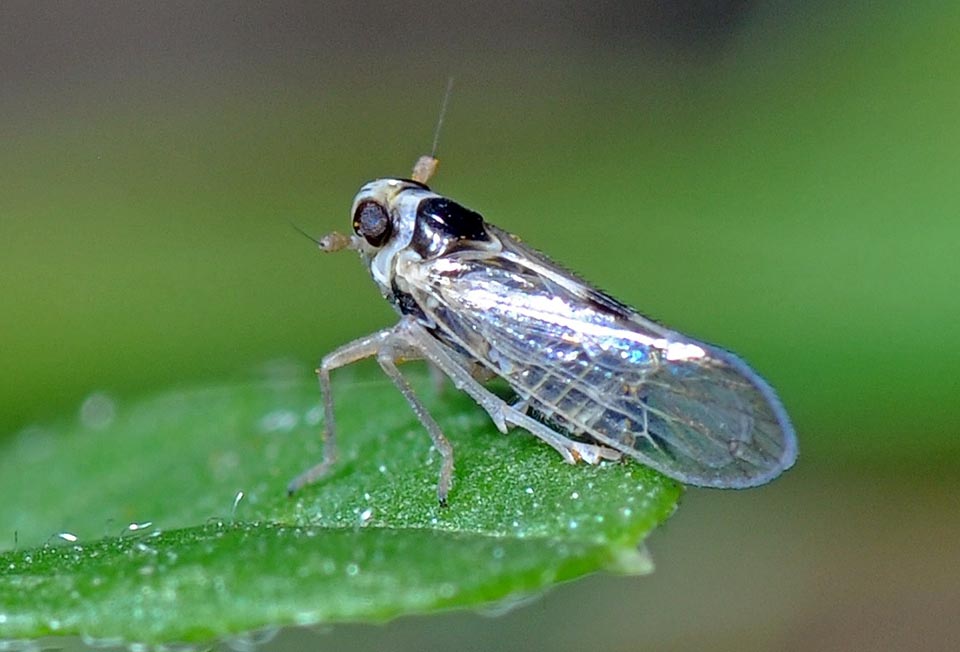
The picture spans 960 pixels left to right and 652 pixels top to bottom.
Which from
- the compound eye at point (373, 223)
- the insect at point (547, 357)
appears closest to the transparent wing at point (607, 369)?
the insect at point (547, 357)

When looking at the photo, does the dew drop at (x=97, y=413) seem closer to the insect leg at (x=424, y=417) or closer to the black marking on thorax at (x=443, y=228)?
the insect leg at (x=424, y=417)

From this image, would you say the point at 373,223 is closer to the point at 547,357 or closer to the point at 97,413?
the point at 547,357

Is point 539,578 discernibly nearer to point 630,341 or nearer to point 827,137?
point 630,341

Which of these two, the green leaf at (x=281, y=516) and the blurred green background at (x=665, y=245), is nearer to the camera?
the green leaf at (x=281, y=516)

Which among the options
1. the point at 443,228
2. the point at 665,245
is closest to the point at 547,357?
the point at 443,228

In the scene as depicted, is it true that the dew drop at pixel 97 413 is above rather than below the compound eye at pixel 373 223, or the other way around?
below

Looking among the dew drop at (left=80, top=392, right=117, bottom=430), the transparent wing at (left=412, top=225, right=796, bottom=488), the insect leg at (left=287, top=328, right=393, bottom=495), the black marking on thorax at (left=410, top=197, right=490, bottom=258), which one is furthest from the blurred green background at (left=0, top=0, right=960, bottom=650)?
the black marking on thorax at (left=410, top=197, right=490, bottom=258)

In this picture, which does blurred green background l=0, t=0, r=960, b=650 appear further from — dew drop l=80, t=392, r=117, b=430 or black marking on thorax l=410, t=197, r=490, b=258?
black marking on thorax l=410, t=197, r=490, b=258
